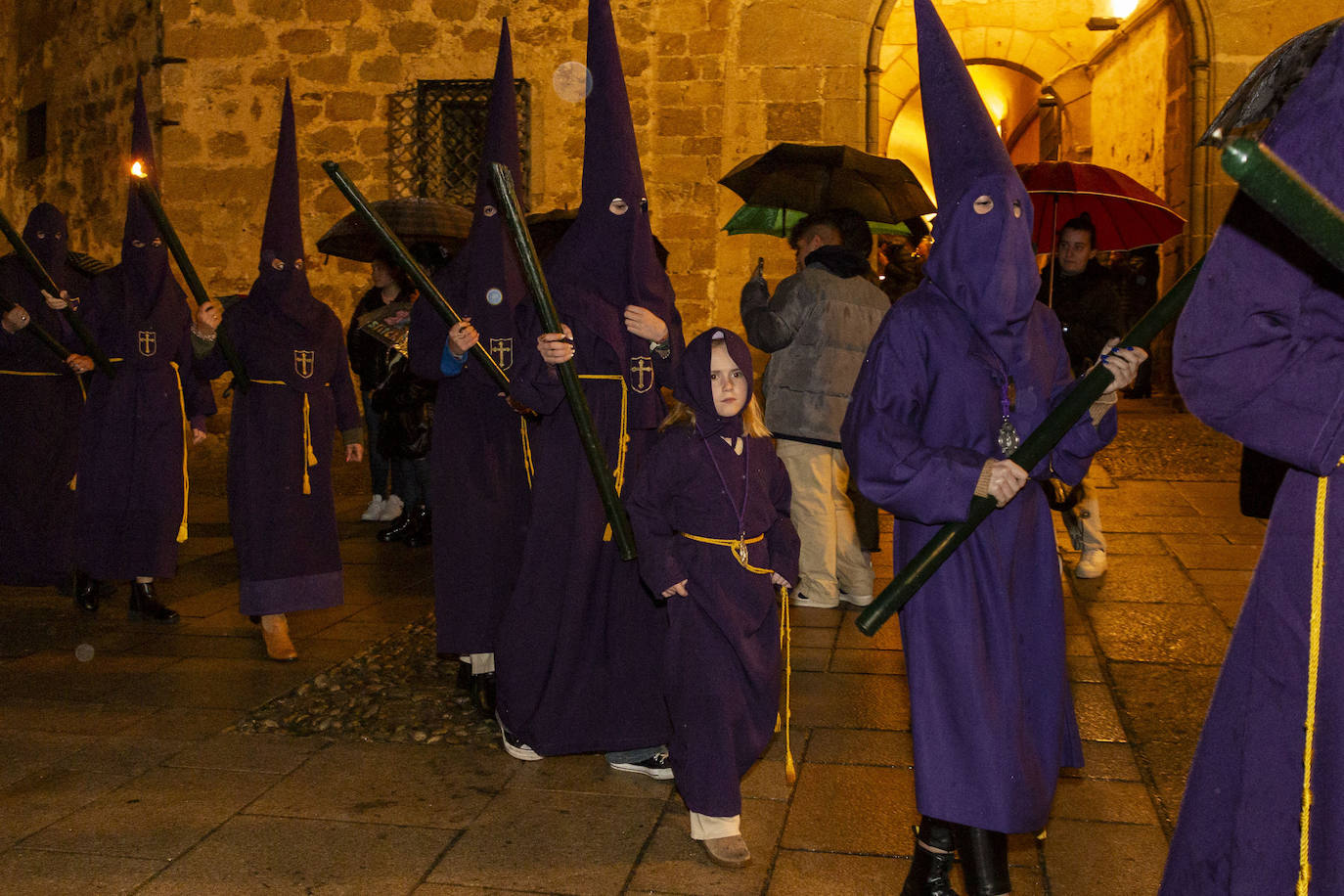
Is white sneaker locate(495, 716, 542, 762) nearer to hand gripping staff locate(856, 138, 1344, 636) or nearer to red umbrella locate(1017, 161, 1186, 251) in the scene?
hand gripping staff locate(856, 138, 1344, 636)

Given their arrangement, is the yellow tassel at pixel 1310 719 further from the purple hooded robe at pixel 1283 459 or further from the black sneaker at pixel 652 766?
the black sneaker at pixel 652 766

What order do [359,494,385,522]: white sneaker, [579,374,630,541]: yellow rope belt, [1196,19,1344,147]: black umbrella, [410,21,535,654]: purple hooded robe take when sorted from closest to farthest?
[1196,19,1344,147]: black umbrella → [579,374,630,541]: yellow rope belt → [410,21,535,654]: purple hooded robe → [359,494,385,522]: white sneaker

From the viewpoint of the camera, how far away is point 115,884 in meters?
3.43

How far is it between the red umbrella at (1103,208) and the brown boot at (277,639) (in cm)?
451

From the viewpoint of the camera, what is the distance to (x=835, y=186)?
289 inches

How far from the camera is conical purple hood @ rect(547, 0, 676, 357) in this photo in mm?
4406

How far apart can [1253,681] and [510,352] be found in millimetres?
3482

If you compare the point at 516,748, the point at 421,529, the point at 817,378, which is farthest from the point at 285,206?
the point at 421,529

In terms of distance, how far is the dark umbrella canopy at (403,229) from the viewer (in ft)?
24.9

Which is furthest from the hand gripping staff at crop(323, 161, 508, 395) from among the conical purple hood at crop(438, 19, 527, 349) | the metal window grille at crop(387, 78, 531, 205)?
the metal window grille at crop(387, 78, 531, 205)

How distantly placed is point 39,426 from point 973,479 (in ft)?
20.5

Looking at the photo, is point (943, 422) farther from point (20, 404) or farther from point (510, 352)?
point (20, 404)

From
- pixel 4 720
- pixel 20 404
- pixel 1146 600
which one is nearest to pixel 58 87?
pixel 20 404

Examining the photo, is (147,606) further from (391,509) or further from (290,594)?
(391,509)
